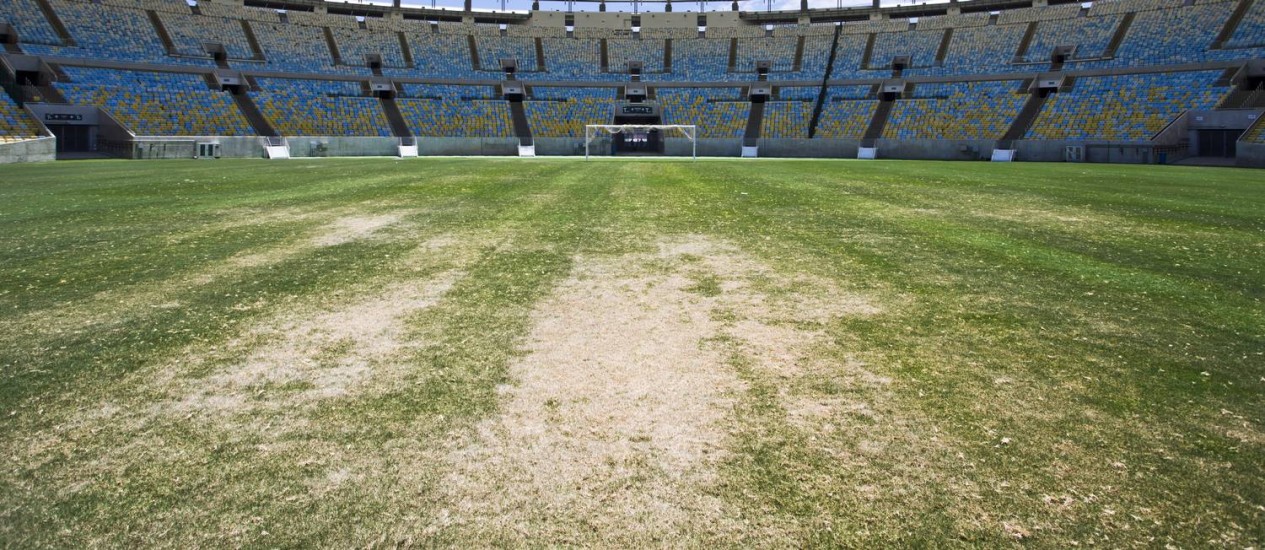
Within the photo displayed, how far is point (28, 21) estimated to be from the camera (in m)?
43.8

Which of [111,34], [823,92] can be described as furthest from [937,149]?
[111,34]

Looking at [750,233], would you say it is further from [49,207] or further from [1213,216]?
[49,207]

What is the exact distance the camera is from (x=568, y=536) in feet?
7.50

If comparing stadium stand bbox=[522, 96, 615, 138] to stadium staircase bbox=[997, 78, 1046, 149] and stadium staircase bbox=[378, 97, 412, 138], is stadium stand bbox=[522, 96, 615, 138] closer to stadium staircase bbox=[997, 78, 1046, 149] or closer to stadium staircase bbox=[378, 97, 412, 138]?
stadium staircase bbox=[378, 97, 412, 138]

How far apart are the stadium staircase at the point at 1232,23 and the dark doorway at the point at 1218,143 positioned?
862 centimetres

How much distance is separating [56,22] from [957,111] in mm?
64038

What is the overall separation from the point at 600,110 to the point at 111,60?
35.0 metres

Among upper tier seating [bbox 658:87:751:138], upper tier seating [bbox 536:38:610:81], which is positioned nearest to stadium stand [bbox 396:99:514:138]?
upper tier seating [bbox 536:38:610:81]

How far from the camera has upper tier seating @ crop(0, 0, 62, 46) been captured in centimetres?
4291

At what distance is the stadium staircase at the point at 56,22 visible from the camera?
44.4 meters

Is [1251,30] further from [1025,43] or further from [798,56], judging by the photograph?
[798,56]

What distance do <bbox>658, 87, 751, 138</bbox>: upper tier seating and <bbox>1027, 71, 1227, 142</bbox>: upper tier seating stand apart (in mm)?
21307

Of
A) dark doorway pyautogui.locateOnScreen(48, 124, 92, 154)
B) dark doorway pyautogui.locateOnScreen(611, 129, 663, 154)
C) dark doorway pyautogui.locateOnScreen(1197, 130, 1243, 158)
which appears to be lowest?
dark doorway pyautogui.locateOnScreen(48, 124, 92, 154)

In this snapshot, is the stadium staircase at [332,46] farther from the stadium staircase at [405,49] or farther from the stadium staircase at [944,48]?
the stadium staircase at [944,48]
